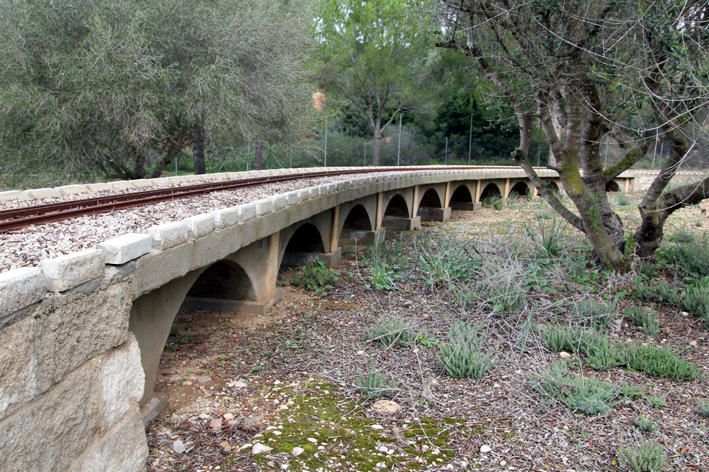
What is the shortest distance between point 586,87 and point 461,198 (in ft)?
49.0

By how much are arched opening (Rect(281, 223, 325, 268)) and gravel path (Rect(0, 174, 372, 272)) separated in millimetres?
3398

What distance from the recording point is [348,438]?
457 cm

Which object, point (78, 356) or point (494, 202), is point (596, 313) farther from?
point (494, 202)

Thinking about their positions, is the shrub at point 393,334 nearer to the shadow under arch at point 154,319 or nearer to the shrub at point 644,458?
the shadow under arch at point 154,319

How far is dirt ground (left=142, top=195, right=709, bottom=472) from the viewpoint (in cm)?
429

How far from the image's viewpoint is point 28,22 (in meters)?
14.0

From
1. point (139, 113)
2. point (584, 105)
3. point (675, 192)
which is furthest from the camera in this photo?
point (139, 113)

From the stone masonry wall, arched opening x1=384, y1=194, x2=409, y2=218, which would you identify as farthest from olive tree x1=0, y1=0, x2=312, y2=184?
the stone masonry wall

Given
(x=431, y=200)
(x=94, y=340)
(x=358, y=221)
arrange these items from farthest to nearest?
(x=431, y=200) < (x=358, y=221) < (x=94, y=340)

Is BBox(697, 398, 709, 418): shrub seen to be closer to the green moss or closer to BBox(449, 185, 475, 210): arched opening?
the green moss

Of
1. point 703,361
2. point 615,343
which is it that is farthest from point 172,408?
point 703,361

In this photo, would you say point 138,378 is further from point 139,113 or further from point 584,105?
point 139,113

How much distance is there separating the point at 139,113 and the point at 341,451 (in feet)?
Result: 38.0

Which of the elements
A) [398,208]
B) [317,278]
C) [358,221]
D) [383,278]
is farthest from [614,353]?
[398,208]
